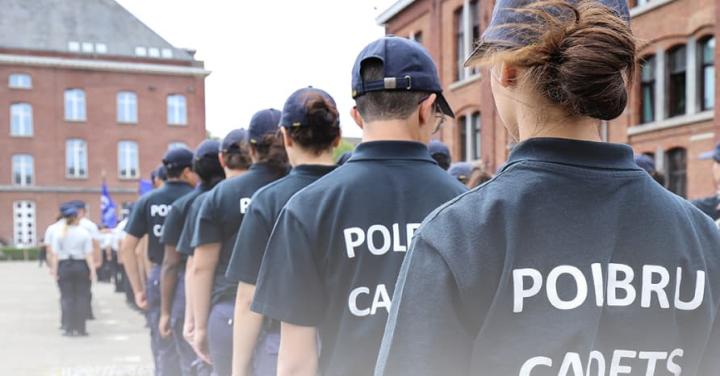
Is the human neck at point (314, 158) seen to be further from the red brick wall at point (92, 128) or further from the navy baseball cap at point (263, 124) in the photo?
the red brick wall at point (92, 128)

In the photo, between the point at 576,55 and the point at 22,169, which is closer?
the point at 576,55

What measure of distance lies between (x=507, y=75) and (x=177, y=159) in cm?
534

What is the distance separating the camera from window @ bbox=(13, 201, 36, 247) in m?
41.9

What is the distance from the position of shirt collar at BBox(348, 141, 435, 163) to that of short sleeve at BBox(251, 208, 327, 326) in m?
0.31

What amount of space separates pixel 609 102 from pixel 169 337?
4.80m

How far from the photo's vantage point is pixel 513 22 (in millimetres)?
1269

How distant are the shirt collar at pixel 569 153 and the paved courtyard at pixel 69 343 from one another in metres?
7.07

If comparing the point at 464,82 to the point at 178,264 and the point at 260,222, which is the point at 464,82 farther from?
the point at 260,222

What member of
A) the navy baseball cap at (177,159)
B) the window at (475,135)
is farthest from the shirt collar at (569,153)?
the window at (475,135)

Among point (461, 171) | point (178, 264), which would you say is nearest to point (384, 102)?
point (178, 264)

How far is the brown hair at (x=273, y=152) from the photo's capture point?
148 inches

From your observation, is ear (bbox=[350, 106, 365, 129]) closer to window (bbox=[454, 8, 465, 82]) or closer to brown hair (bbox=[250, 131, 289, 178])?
brown hair (bbox=[250, 131, 289, 178])

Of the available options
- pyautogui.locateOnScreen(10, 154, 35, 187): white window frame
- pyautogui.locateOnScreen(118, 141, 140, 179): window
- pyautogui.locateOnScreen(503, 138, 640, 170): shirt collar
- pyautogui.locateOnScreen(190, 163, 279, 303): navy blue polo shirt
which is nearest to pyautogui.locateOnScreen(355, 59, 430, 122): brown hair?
pyautogui.locateOnScreen(503, 138, 640, 170): shirt collar

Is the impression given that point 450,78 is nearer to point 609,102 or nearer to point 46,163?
point 609,102
